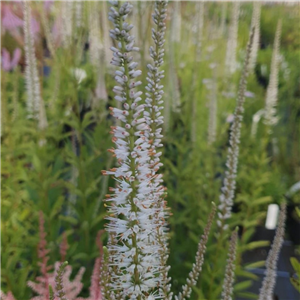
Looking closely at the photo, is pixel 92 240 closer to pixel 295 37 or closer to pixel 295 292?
pixel 295 292

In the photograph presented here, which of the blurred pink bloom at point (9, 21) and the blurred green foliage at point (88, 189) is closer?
the blurred green foliage at point (88, 189)

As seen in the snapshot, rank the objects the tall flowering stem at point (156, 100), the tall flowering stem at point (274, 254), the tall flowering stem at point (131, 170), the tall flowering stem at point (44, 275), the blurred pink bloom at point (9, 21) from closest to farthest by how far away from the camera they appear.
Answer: the tall flowering stem at point (131, 170), the tall flowering stem at point (156, 100), the tall flowering stem at point (274, 254), the tall flowering stem at point (44, 275), the blurred pink bloom at point (9, 21)

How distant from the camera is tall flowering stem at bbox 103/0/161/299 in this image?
54cm

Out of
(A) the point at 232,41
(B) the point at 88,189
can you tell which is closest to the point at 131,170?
(B) the point at 88,189

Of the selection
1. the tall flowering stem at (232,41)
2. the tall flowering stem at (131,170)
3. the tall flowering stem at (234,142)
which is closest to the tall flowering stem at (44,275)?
→ the tall flowering stem at (131,170)

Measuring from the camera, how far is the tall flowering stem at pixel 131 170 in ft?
1.76

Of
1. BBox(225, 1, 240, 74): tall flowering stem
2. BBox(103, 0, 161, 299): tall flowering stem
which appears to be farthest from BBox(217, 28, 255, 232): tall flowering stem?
BBox(225, 1, 240, 74): tall flowering stem

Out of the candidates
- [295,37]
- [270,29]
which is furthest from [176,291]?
[270,29]

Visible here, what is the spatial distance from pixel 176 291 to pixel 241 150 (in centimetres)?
136

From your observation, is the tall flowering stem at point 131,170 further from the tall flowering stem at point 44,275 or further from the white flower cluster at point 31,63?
the white flower cluster at point 31,63

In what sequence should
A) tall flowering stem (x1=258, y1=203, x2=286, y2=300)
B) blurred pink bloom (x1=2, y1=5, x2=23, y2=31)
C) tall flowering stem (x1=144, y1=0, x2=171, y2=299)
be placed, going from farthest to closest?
blurred pink bloom (x1=2, y1=5, x2=23, y2=31)
tall flowering stem (x1=258, y1=203, x2=286, y2=300)
tall flowering stem (x1=144, y1=0, x2=171, y2=299)

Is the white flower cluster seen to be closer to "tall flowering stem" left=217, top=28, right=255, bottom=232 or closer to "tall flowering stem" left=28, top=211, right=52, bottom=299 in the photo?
"tall flowering stem" left=28, top=211, right=52, bottom=299

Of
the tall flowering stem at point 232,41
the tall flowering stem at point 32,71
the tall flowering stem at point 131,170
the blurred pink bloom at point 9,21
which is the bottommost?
the tall flowering stem at point 131,170

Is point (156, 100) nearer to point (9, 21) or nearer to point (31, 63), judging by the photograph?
point (31, 63)
